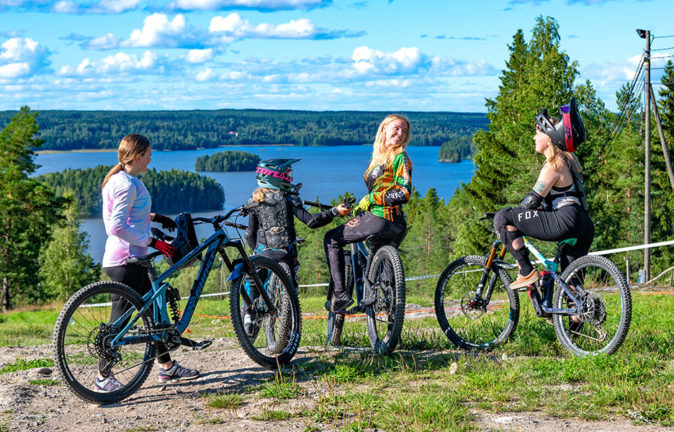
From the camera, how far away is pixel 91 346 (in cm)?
505

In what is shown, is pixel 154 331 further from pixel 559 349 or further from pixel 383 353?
pixel 559 349

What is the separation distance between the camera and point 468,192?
43250mm

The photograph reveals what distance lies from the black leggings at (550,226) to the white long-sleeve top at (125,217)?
2.93 m

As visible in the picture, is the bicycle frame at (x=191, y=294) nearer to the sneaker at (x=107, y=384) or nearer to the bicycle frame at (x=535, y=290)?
the sneaker at (x=107, y=384)

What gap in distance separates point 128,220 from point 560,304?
3.57 m

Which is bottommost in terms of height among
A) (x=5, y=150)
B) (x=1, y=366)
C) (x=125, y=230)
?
(x=1, y=366)

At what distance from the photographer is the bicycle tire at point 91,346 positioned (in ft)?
15.9

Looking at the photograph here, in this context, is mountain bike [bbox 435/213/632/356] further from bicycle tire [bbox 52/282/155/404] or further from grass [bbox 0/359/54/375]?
grass [bbox 0/359/54/375]

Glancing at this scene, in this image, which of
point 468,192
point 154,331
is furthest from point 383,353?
point 468,192

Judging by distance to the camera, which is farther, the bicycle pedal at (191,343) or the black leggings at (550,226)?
the black leggings at (550,226)

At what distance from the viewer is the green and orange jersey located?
6.09 m

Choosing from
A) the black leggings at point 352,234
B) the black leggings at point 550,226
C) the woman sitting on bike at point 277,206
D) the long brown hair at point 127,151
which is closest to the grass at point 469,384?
the black leggings at point 352,234

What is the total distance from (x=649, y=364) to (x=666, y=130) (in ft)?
160

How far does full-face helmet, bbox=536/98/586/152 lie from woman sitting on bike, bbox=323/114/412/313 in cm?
121
